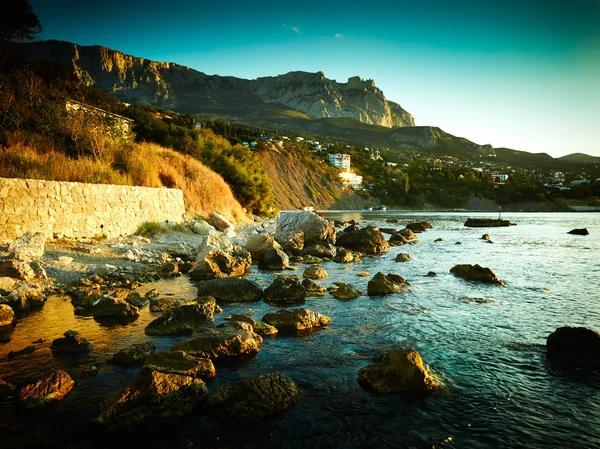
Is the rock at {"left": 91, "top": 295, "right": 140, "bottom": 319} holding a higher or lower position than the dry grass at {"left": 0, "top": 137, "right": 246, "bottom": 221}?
lower

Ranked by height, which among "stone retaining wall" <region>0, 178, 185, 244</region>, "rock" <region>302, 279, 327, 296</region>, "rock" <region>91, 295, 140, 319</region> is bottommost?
"rock" <region>302, 279, 327, 296</region>

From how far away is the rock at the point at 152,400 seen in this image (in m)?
4.64

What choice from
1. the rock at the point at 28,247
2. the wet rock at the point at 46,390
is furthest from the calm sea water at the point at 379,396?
the rock at the point at 28,247

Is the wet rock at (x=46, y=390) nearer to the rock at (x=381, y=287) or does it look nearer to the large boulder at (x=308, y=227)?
the rock at (x=381, y=287)

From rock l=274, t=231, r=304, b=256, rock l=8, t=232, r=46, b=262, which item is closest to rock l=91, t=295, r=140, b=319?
rock l=8, t=232, r=46, b=262

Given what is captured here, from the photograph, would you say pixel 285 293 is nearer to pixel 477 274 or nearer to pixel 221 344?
pixel 221 344

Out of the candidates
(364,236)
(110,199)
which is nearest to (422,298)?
(364,236)

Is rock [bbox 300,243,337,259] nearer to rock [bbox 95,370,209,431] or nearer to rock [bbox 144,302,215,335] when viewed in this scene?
rock [bbox 144,302,215,335]

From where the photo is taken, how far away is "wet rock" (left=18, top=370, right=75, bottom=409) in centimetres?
497

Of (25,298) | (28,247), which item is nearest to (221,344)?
(25,298)

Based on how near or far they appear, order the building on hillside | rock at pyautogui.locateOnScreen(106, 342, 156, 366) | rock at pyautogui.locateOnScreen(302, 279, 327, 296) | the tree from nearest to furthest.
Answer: rock at pyautogui.locateOnScreen(106, 342, 156, 366)
rock at pyautogui.locateOnScreen(302, 279, 327, 296)
the tree
the building on hillside

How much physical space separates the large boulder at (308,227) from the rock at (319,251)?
160cm

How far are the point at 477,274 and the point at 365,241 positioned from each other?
375 inches

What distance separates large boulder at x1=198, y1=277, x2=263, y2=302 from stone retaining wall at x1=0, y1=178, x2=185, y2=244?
7.44 meters
